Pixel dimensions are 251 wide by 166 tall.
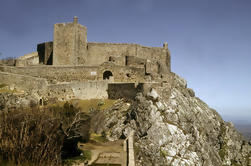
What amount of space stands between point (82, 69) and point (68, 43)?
5.85 m

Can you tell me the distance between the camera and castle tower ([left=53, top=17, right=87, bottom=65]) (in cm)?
3703

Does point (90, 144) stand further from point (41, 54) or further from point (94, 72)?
point (41, 54)

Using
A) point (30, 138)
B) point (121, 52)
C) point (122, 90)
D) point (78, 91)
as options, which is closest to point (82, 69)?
point (78, 91)

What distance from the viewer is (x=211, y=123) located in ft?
129

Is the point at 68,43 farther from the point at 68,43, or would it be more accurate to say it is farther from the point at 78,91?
the point at 78,91

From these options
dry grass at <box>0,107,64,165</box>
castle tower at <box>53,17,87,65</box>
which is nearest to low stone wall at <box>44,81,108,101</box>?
castle tower at <box>53,17,87,65</box>

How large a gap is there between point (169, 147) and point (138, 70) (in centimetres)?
1248

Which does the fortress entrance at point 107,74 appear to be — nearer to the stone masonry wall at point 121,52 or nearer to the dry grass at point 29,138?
the stone masonry wall at point 121,52

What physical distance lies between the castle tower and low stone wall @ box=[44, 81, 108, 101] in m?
8.69

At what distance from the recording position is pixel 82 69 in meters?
33.9

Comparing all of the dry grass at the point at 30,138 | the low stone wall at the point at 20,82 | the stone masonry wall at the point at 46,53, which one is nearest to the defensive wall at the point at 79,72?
the low stone wall at the point at 20,82

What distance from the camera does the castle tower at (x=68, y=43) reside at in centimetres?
3703

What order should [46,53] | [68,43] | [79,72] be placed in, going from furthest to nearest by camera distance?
[46,53]
[68,43]
[79,72]

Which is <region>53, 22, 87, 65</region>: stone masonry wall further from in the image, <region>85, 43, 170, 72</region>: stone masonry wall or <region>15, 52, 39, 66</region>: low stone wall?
<region>15, 52, 39, 66</region>: low stone wall
